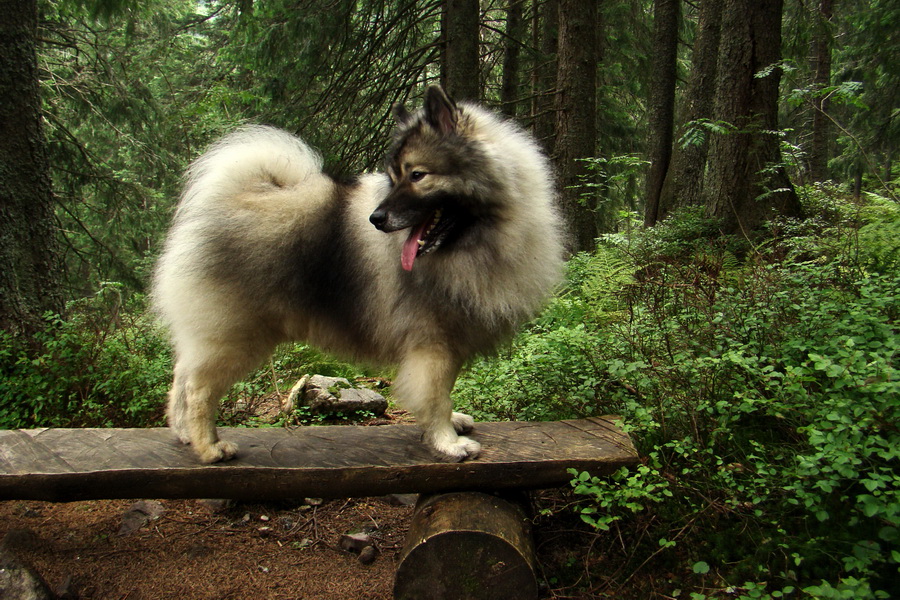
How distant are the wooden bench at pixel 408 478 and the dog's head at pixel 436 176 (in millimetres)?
1110

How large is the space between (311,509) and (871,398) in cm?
316

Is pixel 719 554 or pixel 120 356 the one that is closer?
pixel 719 554

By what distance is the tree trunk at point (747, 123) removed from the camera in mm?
5812

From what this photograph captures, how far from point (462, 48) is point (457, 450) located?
540 cm

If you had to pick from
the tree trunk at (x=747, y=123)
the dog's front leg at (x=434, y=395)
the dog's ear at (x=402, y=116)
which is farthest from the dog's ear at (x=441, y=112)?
the tree trunk at (x=747, y=123)

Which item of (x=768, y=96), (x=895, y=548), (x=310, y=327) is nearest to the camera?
(x=895, y=548)

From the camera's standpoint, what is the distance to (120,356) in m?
4.48

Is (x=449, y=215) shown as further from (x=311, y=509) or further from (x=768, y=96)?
(x=768, y=96)

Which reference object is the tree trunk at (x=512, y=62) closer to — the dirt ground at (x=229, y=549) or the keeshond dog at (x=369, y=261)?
the keeshond dog at (x=369, y=261)

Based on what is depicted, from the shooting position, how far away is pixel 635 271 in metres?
5.40

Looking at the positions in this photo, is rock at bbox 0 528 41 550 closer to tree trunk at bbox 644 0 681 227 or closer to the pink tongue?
the pink tongue

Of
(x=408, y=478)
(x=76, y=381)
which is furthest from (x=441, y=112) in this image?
(x=76, y=381)

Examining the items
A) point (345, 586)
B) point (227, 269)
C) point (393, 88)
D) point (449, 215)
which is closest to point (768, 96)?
point (393, 88)

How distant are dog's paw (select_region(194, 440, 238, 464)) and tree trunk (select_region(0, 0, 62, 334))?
263 centimetres
